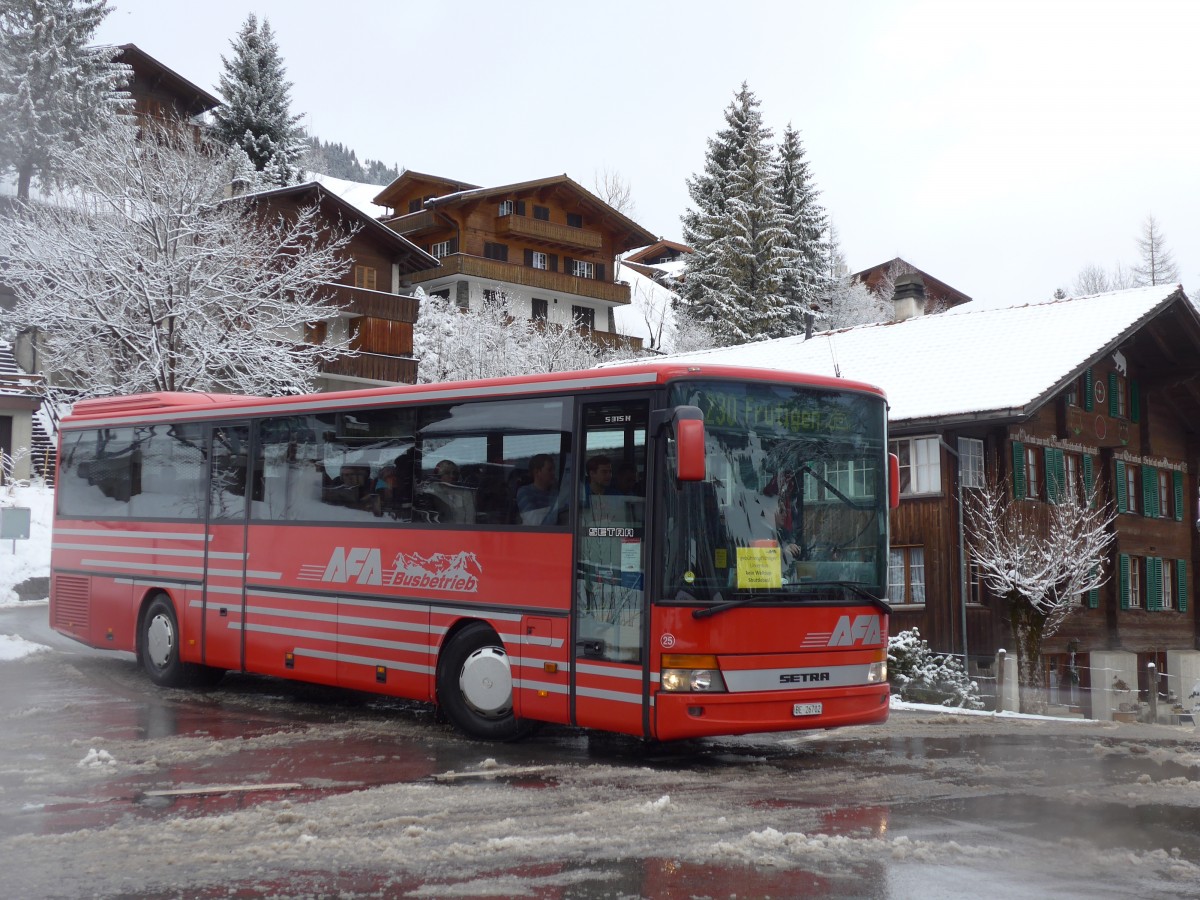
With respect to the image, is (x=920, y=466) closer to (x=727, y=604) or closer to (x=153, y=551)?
(x=153, y=551)

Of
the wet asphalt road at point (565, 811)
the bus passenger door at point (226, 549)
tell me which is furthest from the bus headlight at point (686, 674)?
the bus passenger door at point (226, 549)

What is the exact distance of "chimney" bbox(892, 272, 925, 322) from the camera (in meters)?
36.4

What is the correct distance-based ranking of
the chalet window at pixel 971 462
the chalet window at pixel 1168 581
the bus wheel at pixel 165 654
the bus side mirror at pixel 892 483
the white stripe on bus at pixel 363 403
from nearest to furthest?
1. the white stripe on bus at pixel 363 403
2. the bus side mirror at pixel 892 483
3. the bus wheel at pixel 165 654
4. the chalet window at pixel 971 462
5. the chalet window at pixel 1168 581

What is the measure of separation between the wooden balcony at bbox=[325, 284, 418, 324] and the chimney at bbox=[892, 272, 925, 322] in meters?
19.8

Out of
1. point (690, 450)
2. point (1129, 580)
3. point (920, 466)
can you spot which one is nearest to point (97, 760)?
point (690, 450)

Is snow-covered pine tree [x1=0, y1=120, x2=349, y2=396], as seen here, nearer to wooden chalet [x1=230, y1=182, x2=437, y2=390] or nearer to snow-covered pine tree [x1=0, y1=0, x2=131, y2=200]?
wooden chalet [x1=230, y1=182, x2=437, y2=390]

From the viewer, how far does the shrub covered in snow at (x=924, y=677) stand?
65.9 feet

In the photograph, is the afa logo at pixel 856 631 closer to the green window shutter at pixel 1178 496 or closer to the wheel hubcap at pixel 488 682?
the wheel hubcap at pixel 488 682

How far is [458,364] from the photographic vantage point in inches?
2222

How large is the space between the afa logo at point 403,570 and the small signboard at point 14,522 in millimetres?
17599

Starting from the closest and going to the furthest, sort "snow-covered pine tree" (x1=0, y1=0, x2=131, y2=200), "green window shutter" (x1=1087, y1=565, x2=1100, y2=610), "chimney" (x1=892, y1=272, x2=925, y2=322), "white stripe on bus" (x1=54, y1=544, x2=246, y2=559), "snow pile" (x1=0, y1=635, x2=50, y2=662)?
"white stripe on bus" (x1=54, y1=544, x2=246, y2=559), "snow pile" (x1=0, y1=635, x2=50, y2=662), "green window shutter" (x1=1087, y1=565, x2=1100, y2=610), "chimney" (x1=892, y1=272, x2=925, y2=322), "snow-covered pine tree" (x1=0, y1=0, x2=131, y2=200)

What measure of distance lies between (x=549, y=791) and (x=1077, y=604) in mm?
23680

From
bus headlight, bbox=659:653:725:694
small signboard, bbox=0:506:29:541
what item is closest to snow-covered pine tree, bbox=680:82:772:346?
small signboard, bbox=0:506:29:541

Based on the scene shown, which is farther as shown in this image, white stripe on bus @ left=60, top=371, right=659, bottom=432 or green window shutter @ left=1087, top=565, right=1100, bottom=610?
green window shutter @ left=1087, top=565, right=1100, bottom=610
